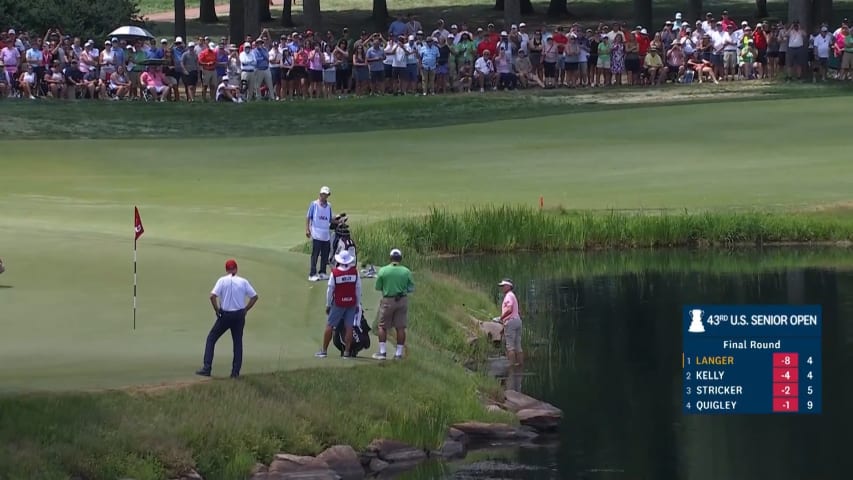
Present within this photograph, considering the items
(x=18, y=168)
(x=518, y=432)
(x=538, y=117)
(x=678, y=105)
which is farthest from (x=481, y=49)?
(x=518, y=432)

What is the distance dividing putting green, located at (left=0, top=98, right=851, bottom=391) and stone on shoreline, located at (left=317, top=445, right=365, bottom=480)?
200cm

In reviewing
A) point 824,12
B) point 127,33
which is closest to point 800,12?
point 824,12

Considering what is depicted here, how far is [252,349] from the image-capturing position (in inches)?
Result: 1009

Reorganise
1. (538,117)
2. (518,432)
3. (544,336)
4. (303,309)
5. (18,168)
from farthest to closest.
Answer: (538,117) → (18,168) → (544,336) → (303,309) → (518,432)

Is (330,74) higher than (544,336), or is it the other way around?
(330,74)

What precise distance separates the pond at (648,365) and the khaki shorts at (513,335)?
387 millimetres

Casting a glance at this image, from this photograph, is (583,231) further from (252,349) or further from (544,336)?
(252,349)

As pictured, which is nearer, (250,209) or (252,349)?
(252,349)

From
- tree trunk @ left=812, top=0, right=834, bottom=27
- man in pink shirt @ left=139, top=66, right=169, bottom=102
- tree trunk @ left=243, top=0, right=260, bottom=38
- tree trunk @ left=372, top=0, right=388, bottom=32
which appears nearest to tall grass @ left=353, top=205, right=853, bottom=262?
man in pink shirt @ left=139, top=66, right=169, bottom=102

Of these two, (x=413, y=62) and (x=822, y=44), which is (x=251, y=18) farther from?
(x=822, y=44)

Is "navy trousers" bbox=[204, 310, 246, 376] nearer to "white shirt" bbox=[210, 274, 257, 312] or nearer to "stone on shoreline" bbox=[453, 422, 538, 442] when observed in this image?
"white shirt" bbox=[210, 274, 257, 312]

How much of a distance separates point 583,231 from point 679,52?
2018 centimetres

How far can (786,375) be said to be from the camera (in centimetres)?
2733

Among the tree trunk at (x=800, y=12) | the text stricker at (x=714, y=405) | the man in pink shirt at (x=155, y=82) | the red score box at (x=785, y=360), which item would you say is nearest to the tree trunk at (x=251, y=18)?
the man in pink shirt at (x=155, y=82)
